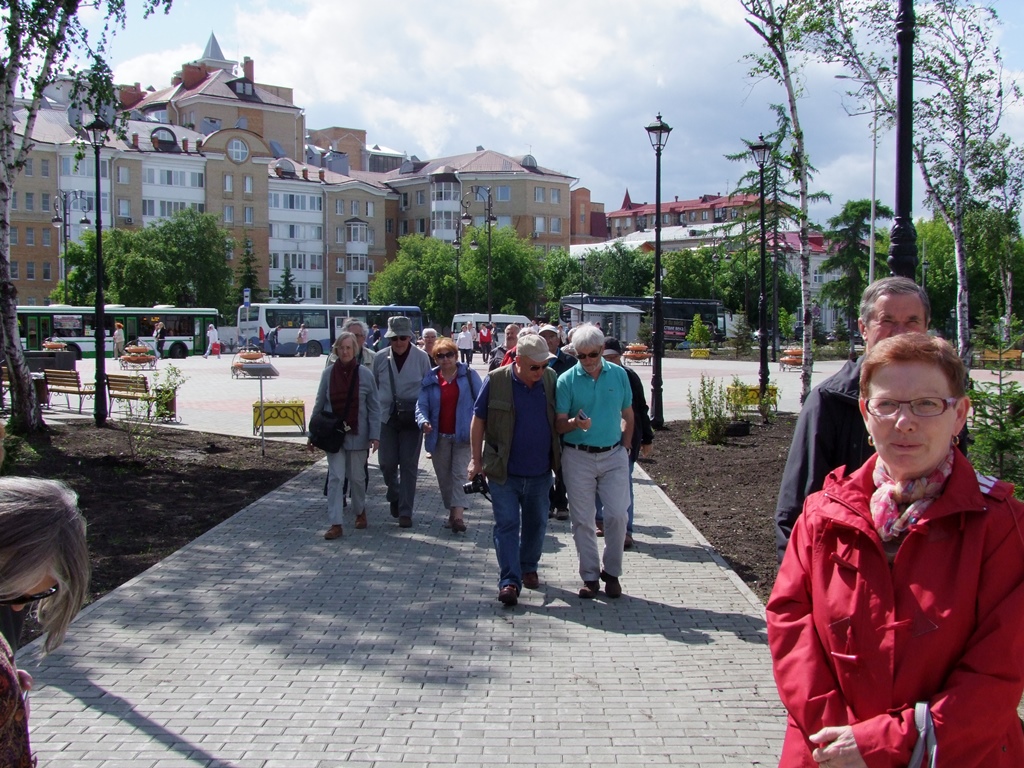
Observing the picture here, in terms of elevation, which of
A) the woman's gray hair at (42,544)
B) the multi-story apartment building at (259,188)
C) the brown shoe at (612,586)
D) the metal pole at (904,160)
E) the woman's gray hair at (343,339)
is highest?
the multi-story apartment building at (259,188)

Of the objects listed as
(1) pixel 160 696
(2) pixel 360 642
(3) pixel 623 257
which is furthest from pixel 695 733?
(3) pixel 623 257

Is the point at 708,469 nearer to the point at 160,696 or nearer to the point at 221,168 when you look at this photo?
the point at 160,696

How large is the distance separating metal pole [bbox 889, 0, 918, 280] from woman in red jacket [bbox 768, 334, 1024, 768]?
4126 millimetres

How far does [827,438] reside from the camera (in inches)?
139

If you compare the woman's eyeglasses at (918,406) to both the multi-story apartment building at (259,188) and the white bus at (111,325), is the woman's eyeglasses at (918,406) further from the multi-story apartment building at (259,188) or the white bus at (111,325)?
the multi-story apartment building at (259,188)

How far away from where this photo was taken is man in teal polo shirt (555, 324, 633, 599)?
22.0 feet

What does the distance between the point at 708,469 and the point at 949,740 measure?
10.9m

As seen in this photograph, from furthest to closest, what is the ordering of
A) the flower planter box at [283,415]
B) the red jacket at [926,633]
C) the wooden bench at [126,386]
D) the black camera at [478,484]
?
the wooden bench at [126,386] < the flower planter box at [283,415] < the black camera at [478,484] < the red jacket at [926,633]

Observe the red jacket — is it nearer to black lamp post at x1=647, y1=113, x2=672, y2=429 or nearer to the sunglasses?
the sunglasses

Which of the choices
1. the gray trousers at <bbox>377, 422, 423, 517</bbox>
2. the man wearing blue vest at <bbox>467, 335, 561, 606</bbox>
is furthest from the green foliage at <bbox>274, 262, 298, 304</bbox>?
the man wearing blue vest at <bbox>467, 335, 561, 606</bbox>

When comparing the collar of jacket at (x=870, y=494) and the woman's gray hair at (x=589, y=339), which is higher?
the woman's gray hair at (x=589, y=339)

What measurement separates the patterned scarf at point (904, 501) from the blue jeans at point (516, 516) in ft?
14.3

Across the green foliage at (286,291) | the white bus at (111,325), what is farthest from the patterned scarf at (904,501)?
the green foliage at (286,291)

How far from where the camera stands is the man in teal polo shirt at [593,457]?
6.69 meters
